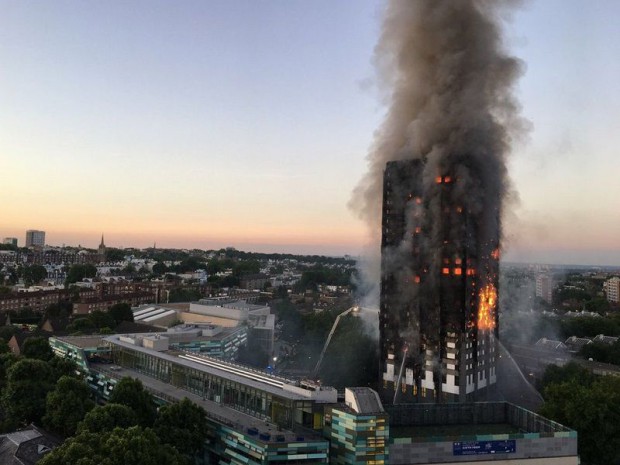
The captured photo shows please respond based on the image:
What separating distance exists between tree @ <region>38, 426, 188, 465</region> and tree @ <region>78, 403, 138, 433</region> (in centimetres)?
321

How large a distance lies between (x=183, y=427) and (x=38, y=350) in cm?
2670

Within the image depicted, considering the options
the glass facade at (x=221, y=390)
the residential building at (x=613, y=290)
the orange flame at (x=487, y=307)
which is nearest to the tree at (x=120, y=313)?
the glass facade at (x=221, y=390)

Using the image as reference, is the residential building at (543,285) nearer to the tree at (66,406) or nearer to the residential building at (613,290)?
the residential building at (613,290)

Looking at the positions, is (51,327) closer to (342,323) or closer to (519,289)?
(342,323)

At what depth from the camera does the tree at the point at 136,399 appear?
111ft

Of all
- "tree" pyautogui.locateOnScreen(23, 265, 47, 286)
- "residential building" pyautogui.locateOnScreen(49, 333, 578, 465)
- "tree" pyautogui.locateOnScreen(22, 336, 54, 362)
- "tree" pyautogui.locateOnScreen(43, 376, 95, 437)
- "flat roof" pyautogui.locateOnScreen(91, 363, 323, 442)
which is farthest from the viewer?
"tree" pyautogui.locateOnScreen(23, 265, 47, 286)

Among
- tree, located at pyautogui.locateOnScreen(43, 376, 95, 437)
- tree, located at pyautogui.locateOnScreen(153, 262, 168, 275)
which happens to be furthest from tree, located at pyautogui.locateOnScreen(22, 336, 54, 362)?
tree, located at pyautogui.locateOnScreen(153, 262, 168, 275)

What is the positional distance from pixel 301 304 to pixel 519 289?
46430 millimetres

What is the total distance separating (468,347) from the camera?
4753 cm

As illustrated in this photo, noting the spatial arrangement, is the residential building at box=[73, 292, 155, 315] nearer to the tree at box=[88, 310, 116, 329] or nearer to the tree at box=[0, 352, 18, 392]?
the tree at box=[88, 310, 116, 329]

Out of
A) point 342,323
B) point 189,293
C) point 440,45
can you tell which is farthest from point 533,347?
point 189,293

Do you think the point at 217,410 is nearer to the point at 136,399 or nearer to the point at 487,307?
the point at 136,399

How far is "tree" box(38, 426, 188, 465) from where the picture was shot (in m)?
24.5

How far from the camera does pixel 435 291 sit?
160ft
